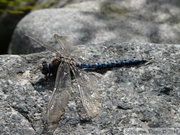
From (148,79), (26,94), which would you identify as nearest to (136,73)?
(148,79)

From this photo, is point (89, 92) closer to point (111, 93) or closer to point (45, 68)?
point (111, 93)

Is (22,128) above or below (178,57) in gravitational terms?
below

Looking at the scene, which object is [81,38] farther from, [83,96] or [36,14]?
[83,96]

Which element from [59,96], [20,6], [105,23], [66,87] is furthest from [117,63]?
[20,6]

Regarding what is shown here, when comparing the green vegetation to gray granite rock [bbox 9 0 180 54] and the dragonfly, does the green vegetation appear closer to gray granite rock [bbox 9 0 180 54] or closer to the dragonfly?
gray granite rock [bbox 9 0 180 54]

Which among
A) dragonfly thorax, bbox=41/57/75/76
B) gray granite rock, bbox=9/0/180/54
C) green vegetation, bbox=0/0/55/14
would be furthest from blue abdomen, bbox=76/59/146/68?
green vegetation, bbox=0/0/55/14

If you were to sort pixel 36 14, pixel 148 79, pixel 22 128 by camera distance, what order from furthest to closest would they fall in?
pixel 36 14
pixel 148 79
pixel 22 128
